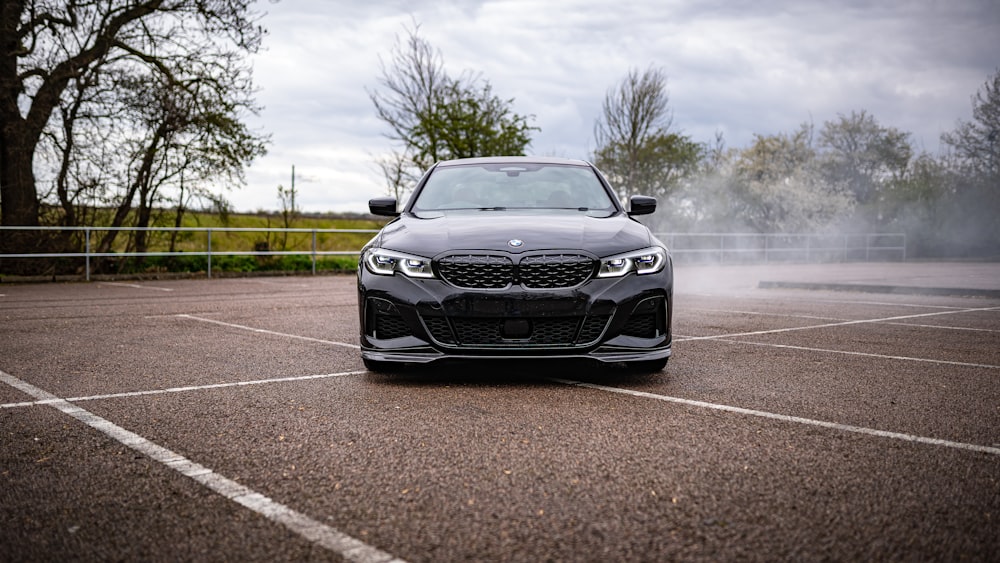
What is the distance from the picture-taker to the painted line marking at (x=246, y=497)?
2.61 metres

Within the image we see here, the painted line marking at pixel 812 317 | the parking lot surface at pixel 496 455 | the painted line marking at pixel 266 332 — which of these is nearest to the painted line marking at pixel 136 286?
the painted line marking at pixel 266 332

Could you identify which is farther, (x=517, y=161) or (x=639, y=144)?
(x=639, y=144)

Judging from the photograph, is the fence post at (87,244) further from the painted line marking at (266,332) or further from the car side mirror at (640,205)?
the car side mirror at (640,205)

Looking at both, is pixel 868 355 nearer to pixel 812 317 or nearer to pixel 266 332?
pixel 812 317

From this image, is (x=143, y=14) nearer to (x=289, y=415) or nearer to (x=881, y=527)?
(x=289, y=415)

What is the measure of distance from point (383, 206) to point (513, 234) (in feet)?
5.40

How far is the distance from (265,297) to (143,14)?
8.34 metres

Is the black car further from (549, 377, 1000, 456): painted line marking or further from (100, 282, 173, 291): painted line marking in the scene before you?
(100, 282, 173, 291): painted line marking

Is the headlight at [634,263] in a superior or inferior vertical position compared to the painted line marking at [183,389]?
superior

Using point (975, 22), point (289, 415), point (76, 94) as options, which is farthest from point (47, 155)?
point (975, 22)

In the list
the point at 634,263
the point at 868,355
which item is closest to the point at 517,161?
the point at 634,263

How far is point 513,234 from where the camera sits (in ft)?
17.9

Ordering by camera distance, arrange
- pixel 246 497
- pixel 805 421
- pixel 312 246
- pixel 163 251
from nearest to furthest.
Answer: pixel 246 497 → pixel 805 421 → pixel 163 251 → pixel 312 246

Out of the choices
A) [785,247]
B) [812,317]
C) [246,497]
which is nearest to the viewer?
[246,497]
